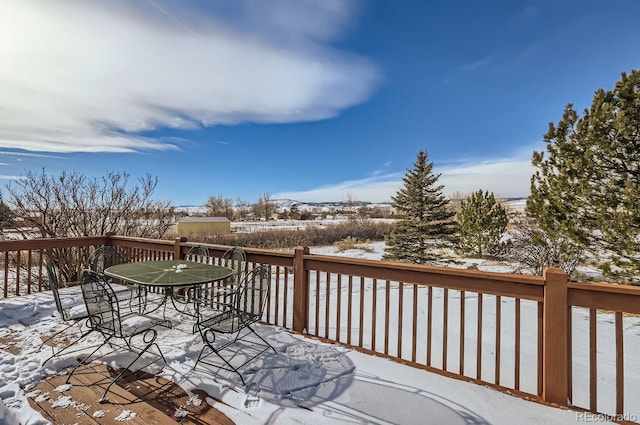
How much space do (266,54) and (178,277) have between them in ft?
17.2

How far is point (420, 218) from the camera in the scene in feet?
42.3

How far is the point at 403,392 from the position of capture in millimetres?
2215

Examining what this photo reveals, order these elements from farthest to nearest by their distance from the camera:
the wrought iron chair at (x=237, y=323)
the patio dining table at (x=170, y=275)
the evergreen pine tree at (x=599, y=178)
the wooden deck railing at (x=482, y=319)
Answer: the evergreen pine tree at (x=599, y=178), the patio dining table at (x=170, y=275), the wrought iron chair at (x=237, y=323), the wooden deck railing at (x=482, y=319)

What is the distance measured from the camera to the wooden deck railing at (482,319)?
2066 millimetres

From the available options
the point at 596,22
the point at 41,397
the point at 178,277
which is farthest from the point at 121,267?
the point at 596,22

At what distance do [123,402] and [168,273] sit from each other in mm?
1331

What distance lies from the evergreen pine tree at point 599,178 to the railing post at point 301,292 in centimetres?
695

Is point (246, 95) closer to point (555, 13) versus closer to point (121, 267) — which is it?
point (121, 267)

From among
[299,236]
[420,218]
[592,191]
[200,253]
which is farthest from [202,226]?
[592,191]

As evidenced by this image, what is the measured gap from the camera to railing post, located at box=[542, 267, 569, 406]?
207 centimetres

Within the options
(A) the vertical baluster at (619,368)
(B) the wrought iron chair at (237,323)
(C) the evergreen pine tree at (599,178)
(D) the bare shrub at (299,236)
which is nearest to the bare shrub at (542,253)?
(C) the evergreen pine tree at (599,178)

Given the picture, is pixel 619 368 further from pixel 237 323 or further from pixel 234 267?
pixel 234 267

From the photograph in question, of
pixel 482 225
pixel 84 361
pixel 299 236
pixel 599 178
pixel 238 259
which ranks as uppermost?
pixel 599 178

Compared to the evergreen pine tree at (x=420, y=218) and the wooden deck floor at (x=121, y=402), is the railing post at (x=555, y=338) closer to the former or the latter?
the wooden deck floor at (x=121, y=402)
